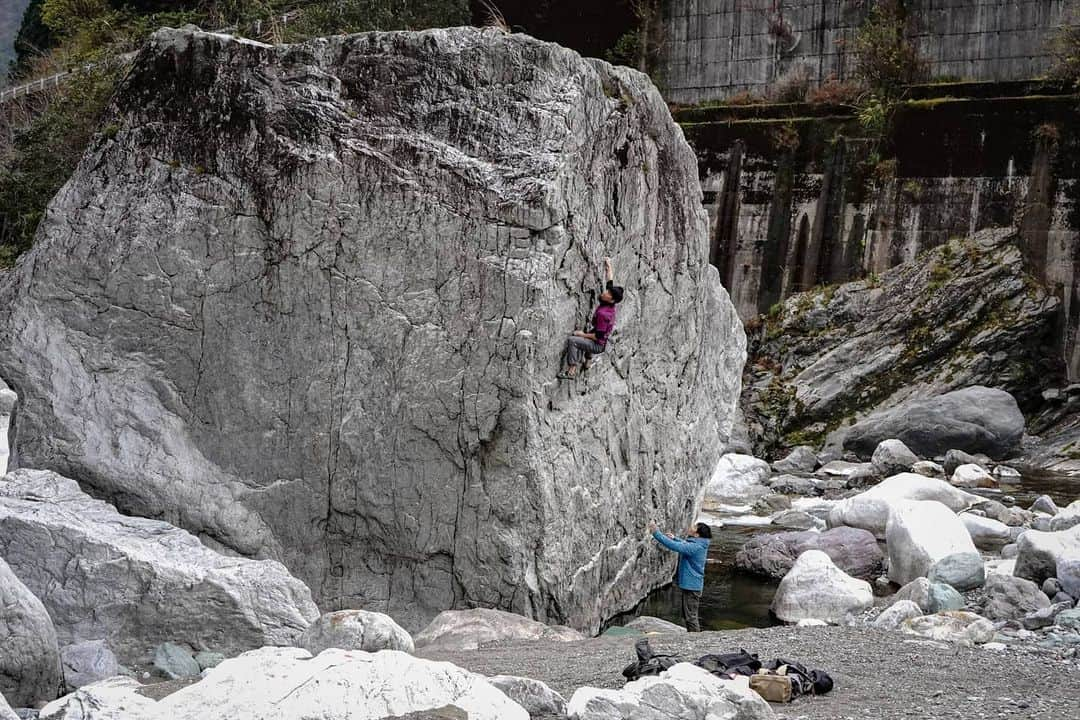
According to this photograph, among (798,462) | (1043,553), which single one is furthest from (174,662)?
(798,462)

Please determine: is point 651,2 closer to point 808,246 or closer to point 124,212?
point 808,246

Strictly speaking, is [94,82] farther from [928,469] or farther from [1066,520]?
[1066,520]

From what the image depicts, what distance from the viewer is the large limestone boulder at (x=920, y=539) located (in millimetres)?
12641

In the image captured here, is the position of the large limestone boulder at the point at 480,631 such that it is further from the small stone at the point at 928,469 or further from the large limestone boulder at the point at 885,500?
the small stone at the point at 928,469

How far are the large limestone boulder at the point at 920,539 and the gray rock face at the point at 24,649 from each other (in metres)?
8.38

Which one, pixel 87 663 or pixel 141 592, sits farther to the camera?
pixel 141 592

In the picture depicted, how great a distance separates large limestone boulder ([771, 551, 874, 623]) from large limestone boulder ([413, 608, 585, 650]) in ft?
8.95

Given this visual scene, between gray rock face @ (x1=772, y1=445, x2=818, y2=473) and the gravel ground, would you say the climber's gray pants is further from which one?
gray rock face @ (x1=772, y1=445, x2=818, y2=473)

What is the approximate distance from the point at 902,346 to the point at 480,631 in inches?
663

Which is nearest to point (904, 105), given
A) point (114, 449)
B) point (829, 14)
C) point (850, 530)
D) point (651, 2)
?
point (829, 14)

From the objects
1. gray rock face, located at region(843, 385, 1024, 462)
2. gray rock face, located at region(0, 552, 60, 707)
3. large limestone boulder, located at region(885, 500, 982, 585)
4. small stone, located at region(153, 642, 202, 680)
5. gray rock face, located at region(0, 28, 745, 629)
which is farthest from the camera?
gray rock face, located at region(843, 385, 1024, 462)

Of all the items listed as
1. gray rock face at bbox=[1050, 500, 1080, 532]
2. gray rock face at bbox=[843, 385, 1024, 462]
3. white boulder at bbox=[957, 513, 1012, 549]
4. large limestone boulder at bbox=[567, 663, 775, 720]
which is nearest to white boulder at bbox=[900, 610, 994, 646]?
large limestone boulder at bbox=[567, 663, 775, 720]

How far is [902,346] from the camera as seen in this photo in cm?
2439

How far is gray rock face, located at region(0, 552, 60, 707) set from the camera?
7512 mm
